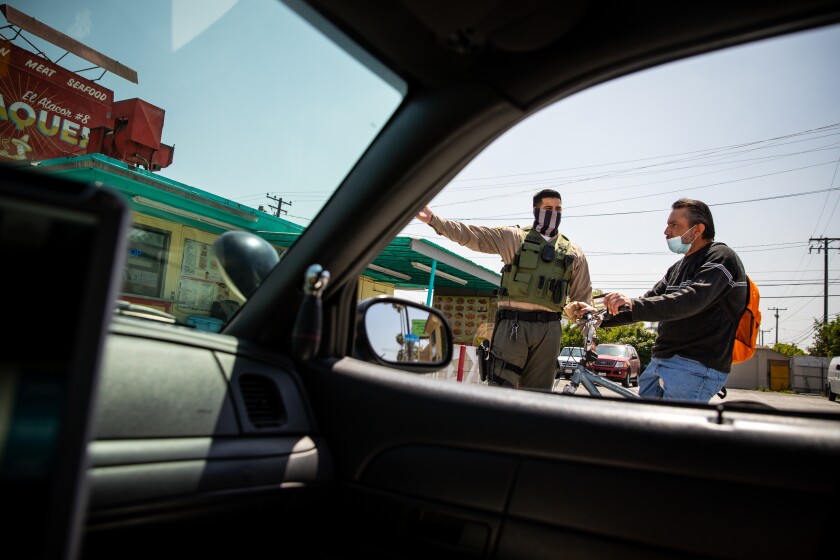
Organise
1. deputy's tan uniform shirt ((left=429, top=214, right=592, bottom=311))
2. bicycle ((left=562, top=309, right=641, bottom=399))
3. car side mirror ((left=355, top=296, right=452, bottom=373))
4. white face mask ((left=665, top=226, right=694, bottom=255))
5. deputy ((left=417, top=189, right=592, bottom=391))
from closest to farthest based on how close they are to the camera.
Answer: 1. car side mirror ((left=355, top=296, right=452, bottom=373))
2. bicycle ((left=562, top=309, right=641, bottom=399))
3. white face mask ((left=665, top=226, right=694, bottom=255))
4. deputy's tan uniform shirt ((left=429, top=214, right=592, bottom=311))
5. deputy ((left=417, top=189, right=592, bottom=391))

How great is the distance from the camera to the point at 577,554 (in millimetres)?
1243

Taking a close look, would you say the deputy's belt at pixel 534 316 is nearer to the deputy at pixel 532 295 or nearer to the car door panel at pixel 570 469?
the deputy at pixel 532 295

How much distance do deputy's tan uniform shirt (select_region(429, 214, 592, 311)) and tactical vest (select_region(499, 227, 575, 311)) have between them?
50 millimetres

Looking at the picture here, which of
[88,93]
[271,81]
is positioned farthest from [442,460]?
[88,93]

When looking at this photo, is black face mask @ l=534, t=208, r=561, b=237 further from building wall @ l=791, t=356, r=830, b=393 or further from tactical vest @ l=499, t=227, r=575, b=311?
building wall @ l=791, t=356, r=830, b=393

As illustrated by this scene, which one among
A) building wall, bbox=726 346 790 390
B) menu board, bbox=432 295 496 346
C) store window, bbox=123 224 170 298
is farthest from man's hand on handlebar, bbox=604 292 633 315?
building wall, bbox=726 346 790 390

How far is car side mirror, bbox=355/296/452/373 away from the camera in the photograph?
6.23 feet

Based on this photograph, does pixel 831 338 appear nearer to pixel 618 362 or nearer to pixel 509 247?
pixel 618 362

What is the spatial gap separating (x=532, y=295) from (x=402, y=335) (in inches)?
89.9

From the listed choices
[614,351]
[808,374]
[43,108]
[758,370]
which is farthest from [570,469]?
[808,374]

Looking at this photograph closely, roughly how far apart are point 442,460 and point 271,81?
3.97 ft

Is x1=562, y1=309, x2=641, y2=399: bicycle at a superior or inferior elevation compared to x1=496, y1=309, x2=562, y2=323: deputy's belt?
inferior

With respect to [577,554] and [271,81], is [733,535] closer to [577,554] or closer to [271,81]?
[577,554]

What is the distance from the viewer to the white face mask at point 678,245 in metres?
3.60
